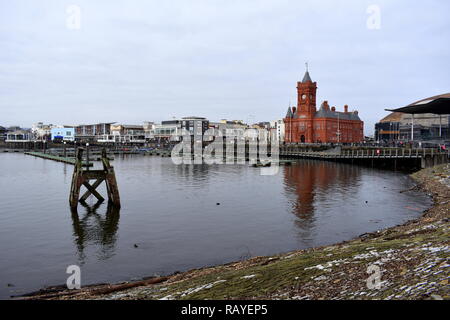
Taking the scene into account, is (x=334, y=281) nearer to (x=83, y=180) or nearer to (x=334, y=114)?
(x=83, y=180)

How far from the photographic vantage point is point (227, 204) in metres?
36.8

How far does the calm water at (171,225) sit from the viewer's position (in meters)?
19.6

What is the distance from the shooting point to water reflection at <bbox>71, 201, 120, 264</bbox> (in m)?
22.1

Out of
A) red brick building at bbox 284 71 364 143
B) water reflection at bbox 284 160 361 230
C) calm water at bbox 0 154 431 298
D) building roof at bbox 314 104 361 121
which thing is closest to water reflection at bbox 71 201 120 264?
calm water at bbox 0 154 431 298

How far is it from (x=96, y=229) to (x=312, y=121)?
124 metres

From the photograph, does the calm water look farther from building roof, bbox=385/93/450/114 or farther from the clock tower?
the clock tower

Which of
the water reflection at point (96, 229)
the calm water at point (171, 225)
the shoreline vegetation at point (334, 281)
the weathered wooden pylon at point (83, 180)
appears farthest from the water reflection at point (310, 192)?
the weathered wooden pylon at point (83, 180)

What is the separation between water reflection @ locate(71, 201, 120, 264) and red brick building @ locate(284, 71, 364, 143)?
11501cm

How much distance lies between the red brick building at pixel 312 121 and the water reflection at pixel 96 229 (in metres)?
115

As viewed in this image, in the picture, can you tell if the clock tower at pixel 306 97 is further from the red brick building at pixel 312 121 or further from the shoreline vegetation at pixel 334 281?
the shoreline vegetation at pixel 334 281

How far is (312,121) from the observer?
464 ft
